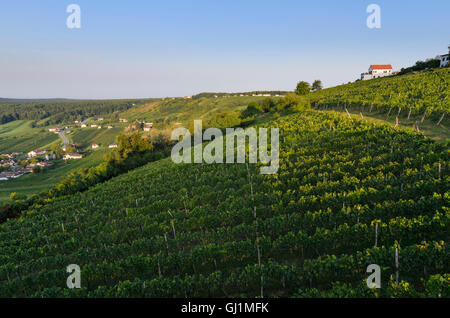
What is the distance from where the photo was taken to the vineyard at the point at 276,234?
709 centimetres

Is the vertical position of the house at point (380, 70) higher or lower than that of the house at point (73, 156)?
higher

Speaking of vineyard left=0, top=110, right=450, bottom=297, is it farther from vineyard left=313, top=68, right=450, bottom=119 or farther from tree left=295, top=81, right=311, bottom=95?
tree left=295, top=81, right=311, bottom=95

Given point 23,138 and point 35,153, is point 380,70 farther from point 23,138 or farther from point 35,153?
point 23,138

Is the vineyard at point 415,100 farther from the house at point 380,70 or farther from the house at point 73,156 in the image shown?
the house at point 73,156

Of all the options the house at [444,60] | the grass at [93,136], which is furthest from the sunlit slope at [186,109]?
the house at [444,60]

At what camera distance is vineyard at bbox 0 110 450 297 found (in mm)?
7094

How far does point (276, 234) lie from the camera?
32.9 ft

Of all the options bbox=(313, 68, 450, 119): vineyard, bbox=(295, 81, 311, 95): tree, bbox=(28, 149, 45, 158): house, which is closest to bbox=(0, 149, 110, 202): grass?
bbox=(28, 149, 45, 158): house

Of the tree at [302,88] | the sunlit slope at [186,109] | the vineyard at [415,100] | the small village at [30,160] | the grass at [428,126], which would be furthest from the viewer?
the sunlit slope at [186,109]

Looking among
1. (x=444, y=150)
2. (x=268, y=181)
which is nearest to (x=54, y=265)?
(x=268, y=181)

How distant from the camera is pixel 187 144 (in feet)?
169

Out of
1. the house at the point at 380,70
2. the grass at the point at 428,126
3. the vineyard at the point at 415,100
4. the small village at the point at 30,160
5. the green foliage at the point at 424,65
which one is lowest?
the small village at the point at 30,160
